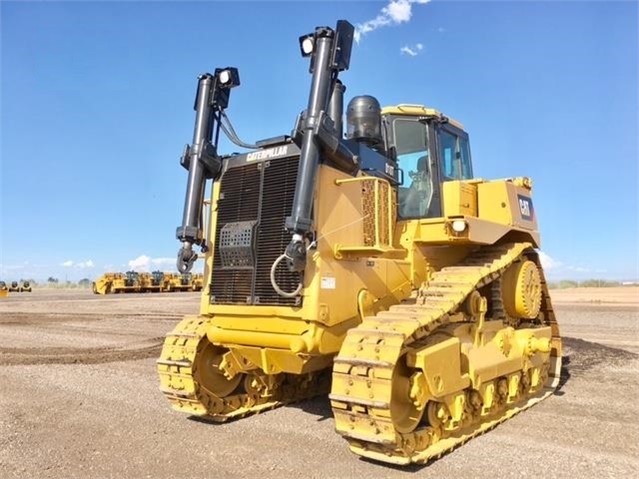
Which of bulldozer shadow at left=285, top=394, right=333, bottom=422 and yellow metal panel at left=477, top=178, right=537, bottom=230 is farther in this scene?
yellow metal panel at left=477, top=178, right=537, bottom=230

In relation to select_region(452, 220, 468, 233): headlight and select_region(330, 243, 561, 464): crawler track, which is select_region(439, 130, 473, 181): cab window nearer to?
select_region(452, 220, 468, 233): headlight

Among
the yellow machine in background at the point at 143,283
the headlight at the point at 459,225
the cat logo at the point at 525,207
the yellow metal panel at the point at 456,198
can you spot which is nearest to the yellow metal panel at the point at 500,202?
the cat logo at the point at 525,207

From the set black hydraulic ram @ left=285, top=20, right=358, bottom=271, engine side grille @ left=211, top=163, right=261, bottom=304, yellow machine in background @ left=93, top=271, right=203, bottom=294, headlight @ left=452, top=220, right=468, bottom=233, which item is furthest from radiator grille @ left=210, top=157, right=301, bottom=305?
yellow machine in background @ left=93, top=271, right=203, bottom=294

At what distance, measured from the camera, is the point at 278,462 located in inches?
208

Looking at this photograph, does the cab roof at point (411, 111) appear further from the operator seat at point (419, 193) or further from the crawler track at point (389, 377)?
the crawler track at point (389, 377)

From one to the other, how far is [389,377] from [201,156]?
3.53 m

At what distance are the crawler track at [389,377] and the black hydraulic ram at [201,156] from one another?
7.81ft

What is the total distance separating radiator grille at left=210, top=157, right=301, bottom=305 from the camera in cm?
582

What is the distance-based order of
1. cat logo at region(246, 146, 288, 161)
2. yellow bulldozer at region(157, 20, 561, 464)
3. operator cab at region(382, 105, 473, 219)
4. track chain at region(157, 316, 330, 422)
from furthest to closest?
1. operator cab at region(382, 105, 473, 219)
2. track chain at region(157, 316, 330, 422)
3. cat logo at region(246, 146, 288, 161)
4. yellow bulldozer at region(157, 20, 561, 464)

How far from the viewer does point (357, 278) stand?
6055 mm

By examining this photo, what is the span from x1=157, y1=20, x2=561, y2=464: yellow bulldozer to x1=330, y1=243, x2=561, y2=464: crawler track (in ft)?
0.06

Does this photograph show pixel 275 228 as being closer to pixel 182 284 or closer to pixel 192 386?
pixel 192 386

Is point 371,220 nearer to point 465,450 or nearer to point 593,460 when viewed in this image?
point 465,450

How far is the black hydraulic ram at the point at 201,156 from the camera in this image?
653cm
